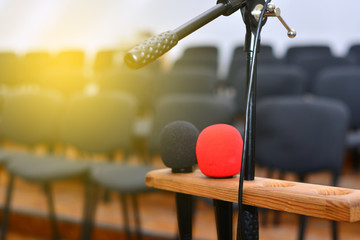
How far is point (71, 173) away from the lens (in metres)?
2.14

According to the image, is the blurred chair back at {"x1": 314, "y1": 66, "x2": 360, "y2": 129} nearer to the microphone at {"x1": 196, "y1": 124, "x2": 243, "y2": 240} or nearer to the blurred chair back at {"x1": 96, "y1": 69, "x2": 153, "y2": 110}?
the blurred chair back at {"x1": 96, "y1": 69, "x2": 153, "y2": 110}

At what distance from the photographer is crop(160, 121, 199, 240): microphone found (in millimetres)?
810

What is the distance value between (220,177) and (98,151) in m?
1.73

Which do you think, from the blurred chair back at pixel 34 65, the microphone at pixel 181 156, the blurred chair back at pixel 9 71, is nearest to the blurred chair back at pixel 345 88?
the microphone at pixel 181 156

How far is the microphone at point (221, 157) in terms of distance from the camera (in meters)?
0.75

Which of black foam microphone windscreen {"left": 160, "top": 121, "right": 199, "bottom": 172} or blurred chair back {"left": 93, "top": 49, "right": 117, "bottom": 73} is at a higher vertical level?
blurred chair back {"left": 93, "top": 49, "right": 117, "bottom": 73}

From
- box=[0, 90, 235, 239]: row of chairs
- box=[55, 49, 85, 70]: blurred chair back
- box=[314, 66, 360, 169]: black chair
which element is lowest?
box=[0, 90, 235, 239]: row of chairs

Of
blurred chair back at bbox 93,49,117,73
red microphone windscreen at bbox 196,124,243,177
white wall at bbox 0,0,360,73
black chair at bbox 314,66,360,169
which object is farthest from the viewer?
white wall at bbox 0,0,360,73

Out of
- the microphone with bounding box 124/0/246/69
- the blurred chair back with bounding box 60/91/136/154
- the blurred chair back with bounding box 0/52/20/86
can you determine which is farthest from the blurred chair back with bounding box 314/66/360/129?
the blurred chair back with bounding box 0/52/20/86

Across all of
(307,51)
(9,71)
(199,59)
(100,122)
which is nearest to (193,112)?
(100,122)

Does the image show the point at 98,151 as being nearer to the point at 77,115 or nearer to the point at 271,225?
the point at 77,115

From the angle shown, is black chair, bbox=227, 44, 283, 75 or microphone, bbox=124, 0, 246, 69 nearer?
microphone, bbox=124, 0, 246, 69

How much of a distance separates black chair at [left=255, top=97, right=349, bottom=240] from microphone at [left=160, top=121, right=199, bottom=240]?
44.6 inches

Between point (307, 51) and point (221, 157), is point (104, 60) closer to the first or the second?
point (307, 51)
